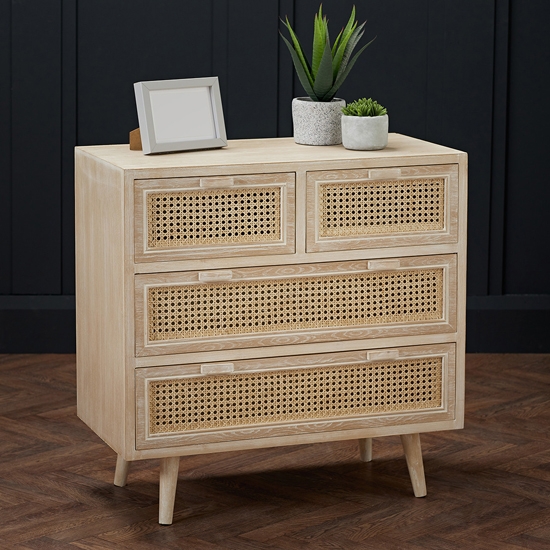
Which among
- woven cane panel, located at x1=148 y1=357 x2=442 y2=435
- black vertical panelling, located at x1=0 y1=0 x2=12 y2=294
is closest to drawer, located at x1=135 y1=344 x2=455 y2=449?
woven cane panel, located at x1=148 y1=357 x2=442 y2=435

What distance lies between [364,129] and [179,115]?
1.52 ft

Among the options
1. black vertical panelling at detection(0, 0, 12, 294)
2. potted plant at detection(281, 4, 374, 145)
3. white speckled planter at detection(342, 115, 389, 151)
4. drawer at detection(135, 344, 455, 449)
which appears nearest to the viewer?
drawer at detection(135, 344, 455, 449)

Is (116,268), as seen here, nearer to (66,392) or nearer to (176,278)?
(176,278)

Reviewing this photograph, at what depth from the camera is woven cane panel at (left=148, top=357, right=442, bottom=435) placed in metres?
2.78

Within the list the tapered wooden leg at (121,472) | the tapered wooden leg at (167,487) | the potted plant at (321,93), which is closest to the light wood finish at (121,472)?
the tapered wooden leg at (121,472)

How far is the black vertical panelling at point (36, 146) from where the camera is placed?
421cm

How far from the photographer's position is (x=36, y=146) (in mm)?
4285

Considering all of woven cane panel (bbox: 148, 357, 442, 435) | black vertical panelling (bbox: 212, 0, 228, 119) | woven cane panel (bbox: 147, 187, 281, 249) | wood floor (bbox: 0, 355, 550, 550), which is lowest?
wood floor (bbox: 0, 355, 550, 550)

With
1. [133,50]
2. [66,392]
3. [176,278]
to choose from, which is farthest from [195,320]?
[133,50]

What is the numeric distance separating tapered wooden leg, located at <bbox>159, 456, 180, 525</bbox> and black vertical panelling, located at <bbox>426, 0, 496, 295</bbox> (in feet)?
6.52

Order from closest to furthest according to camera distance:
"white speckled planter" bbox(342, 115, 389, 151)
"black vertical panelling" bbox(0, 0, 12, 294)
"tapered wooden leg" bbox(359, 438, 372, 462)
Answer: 1. "white speckled planter" bbox(342, 115, 389, 151)
2. "tapered wooden leg" bbox(359, 438, 372, 462)
3. "black vertical panelling" bbox(0, 0, 12, 294)

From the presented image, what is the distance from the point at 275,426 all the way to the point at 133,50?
1919mm

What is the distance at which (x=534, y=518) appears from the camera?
9.50ft

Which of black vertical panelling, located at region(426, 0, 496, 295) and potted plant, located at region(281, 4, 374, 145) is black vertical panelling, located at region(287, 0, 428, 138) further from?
potted plant, located at region(281, 4, 374, 145)
